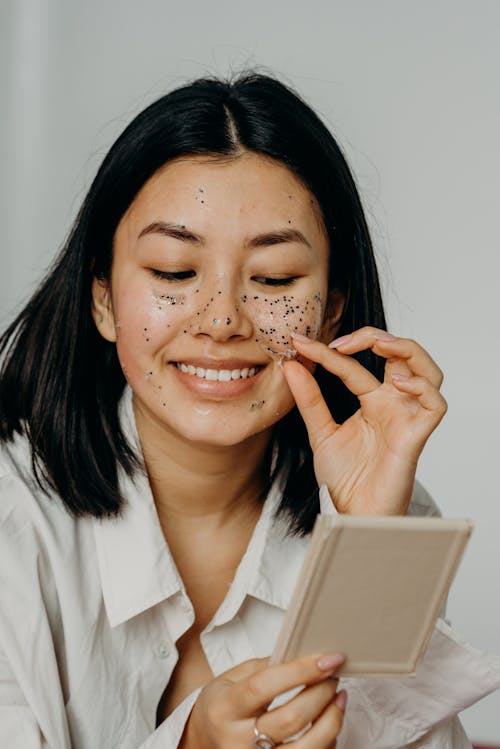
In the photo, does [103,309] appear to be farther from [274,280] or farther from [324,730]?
[324,730]

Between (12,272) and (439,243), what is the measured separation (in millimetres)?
1175

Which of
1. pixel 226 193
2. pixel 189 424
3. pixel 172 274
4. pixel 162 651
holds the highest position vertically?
pixel 226 193

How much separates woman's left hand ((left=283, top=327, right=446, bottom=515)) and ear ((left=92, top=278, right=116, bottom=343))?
11.9 inches

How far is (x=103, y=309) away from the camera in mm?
1950

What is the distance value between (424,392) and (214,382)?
29 centimetres

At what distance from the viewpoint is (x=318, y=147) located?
188 cm

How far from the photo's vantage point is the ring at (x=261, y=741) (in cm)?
144

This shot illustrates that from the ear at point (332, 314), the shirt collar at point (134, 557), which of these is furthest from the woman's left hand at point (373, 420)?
the shirt collar at point (134, 557)

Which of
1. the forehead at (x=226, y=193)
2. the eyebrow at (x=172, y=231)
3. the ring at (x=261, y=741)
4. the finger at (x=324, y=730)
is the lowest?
the ring at (x=261, y=741)

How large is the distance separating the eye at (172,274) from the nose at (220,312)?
0.15ft

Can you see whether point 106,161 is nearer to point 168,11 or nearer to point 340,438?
point 340,438

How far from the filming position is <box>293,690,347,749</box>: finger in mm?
1438

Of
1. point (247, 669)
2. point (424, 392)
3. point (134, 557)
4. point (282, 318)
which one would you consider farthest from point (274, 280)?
point (247, 669)

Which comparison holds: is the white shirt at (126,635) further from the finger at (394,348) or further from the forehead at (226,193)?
the forehead at (226,193)
